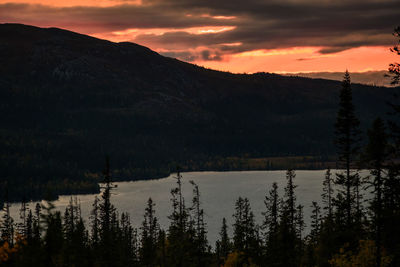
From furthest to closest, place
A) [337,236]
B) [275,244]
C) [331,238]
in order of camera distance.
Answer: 1. [275,244]
2. [331,238]
3. [337,236]

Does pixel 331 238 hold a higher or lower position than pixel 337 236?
lower

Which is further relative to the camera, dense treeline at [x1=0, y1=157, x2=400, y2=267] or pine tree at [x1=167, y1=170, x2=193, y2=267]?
pine tree at [x1=167, y1=170, x2=193, y2=267]

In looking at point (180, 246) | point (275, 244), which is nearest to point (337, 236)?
point (275, 244)

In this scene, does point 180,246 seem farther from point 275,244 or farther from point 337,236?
point 337,236

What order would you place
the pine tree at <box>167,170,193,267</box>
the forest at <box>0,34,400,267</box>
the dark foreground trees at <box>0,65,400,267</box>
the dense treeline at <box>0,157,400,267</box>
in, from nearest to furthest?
the forest at <box>0,34,400,267</box>, the dark foreground trees at <box>0,65,400,267</box>, the dense treeline at <box>0,157,400,267</box>, the pine tree at <box>167,170,193,267</box>

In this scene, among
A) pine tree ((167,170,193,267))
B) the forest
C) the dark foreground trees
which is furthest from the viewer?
pine tree ((167,170,193,267))

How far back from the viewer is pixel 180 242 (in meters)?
83.1

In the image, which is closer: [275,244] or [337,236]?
[337,236]

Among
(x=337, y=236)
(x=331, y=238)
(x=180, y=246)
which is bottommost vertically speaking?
(x=180, y=246)

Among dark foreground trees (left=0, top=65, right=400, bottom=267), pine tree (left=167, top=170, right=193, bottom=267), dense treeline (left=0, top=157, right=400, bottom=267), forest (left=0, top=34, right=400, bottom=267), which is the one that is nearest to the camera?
forest (left=0, top=34, right=400, bottom=267)

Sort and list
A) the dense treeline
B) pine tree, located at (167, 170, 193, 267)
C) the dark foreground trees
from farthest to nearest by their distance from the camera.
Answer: pine tree, located at (167, 170, 193, 267)
the dense treeline
the dark foreground trees

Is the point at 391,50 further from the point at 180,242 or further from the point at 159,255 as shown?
the point at 159,255

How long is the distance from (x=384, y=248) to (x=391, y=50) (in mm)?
21299

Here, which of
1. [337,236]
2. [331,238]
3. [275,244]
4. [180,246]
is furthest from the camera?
[180,246]
